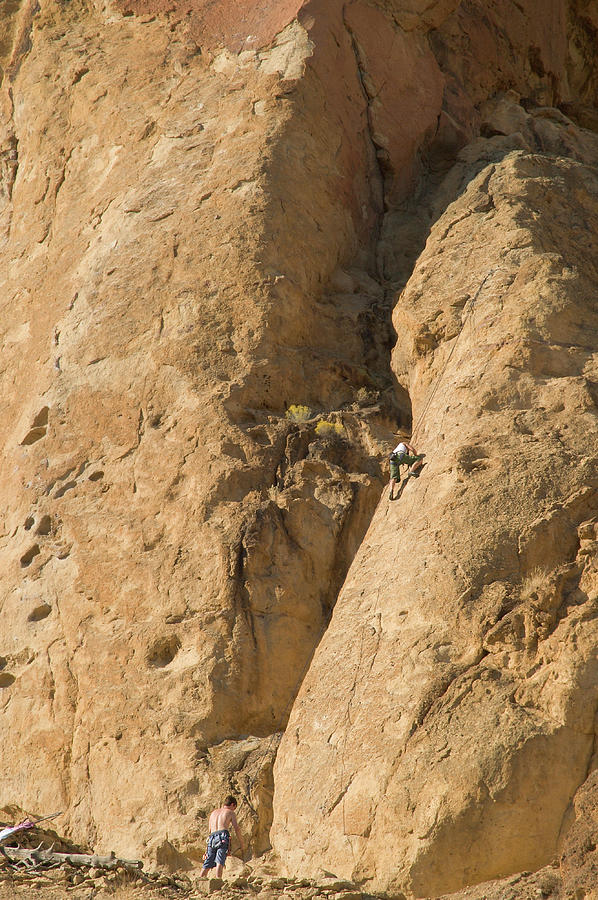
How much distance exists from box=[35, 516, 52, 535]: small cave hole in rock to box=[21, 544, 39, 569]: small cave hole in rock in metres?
0.22

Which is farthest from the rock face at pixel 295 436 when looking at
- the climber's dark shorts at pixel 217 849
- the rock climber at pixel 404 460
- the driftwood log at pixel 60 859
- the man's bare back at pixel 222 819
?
the driftwood log at pixel 60 859

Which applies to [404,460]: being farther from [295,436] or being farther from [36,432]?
[36,432]

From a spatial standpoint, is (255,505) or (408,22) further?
(408,22)

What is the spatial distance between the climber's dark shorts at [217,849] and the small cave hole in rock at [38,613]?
4117mm

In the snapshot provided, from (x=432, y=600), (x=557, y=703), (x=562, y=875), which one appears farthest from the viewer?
(x=432, y=600)

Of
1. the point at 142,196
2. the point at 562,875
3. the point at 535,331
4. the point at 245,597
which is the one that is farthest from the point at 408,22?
→ the point at 562,875

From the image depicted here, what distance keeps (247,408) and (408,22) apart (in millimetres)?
8615

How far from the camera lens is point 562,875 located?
10391 mm

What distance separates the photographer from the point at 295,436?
49.5 feet

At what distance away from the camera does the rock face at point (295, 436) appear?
11.7 m

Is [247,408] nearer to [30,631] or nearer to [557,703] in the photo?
[30,631]

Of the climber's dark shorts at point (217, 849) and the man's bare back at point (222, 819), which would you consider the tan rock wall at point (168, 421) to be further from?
the climber's dark shorts at point (217, 849)

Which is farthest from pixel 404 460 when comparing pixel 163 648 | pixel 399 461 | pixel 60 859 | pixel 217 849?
pixel 60 859

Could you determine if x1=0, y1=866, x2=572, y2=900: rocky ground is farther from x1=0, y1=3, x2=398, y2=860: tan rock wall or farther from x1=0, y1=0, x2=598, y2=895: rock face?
x1=0, y1=3, x2=398, y2=860: tan rock wall
